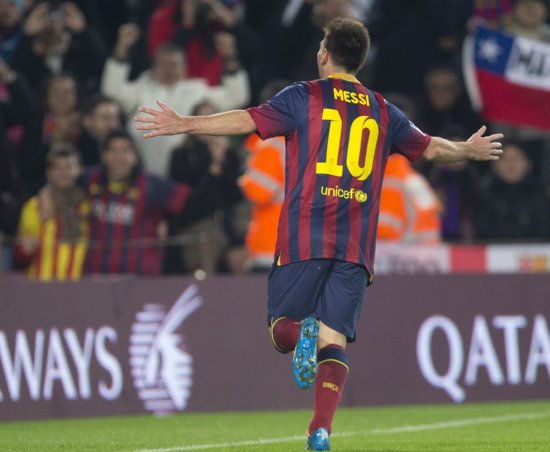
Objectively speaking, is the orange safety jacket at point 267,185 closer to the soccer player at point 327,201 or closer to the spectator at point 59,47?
the spectator at point 59,47

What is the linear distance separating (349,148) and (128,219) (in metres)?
4.66

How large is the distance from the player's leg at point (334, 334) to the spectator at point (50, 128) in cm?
602

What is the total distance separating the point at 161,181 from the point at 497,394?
132 inches

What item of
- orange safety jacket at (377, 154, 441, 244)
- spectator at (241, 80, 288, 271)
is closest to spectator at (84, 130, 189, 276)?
spectator at (241, 80, 288, 271)

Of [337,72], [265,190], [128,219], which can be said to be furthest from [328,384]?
[128,219]

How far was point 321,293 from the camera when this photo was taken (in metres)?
5.82

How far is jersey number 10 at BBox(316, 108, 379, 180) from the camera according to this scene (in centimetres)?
581

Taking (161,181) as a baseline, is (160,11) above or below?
above

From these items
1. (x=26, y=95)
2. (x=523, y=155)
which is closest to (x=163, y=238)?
(x=26, y=95)

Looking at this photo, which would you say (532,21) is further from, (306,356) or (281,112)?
(306,356)

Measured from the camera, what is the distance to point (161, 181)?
10398mm

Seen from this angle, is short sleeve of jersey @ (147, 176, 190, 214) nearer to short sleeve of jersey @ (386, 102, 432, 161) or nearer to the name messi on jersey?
short sleeve of jersey @ (386, 102, 432, 161)

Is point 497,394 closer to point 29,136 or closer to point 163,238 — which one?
point 163,238

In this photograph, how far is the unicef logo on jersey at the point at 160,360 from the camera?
9.30 meters
